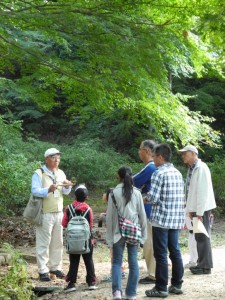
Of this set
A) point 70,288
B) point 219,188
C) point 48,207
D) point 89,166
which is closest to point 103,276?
point 70,288

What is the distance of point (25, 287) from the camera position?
562 cm

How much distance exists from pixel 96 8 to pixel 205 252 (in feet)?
12.8

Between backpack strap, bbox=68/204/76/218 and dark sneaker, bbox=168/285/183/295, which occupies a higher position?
backpack strap, bbox=68/204/76/218

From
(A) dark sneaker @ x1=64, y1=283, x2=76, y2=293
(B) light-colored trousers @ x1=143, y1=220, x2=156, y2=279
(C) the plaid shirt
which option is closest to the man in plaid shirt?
(C) the plaid shirt

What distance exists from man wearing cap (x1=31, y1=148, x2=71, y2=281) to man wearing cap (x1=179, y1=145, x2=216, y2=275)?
1737 mm

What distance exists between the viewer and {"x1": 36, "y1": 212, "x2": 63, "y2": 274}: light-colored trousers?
6676 millimetres

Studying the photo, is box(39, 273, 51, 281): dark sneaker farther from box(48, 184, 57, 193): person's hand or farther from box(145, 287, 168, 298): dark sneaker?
box(145, 287, 168, 298): dark sneaker

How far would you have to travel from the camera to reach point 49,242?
6781 mm

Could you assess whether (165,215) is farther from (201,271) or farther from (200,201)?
(201,271)

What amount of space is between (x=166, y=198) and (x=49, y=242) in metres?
2.20

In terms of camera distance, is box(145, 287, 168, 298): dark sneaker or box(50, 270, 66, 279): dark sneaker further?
box(50, 270, 66, 279): dark sneaker

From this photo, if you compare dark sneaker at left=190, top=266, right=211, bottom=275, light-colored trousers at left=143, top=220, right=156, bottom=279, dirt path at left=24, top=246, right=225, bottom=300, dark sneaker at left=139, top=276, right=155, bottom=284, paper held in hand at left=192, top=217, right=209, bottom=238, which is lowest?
dirt path at left=24, top=246, right=225, bottom=300

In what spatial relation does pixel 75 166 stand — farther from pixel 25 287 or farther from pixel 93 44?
pixel 25 287

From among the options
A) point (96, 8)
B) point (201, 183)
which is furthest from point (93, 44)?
point (201, 183)
